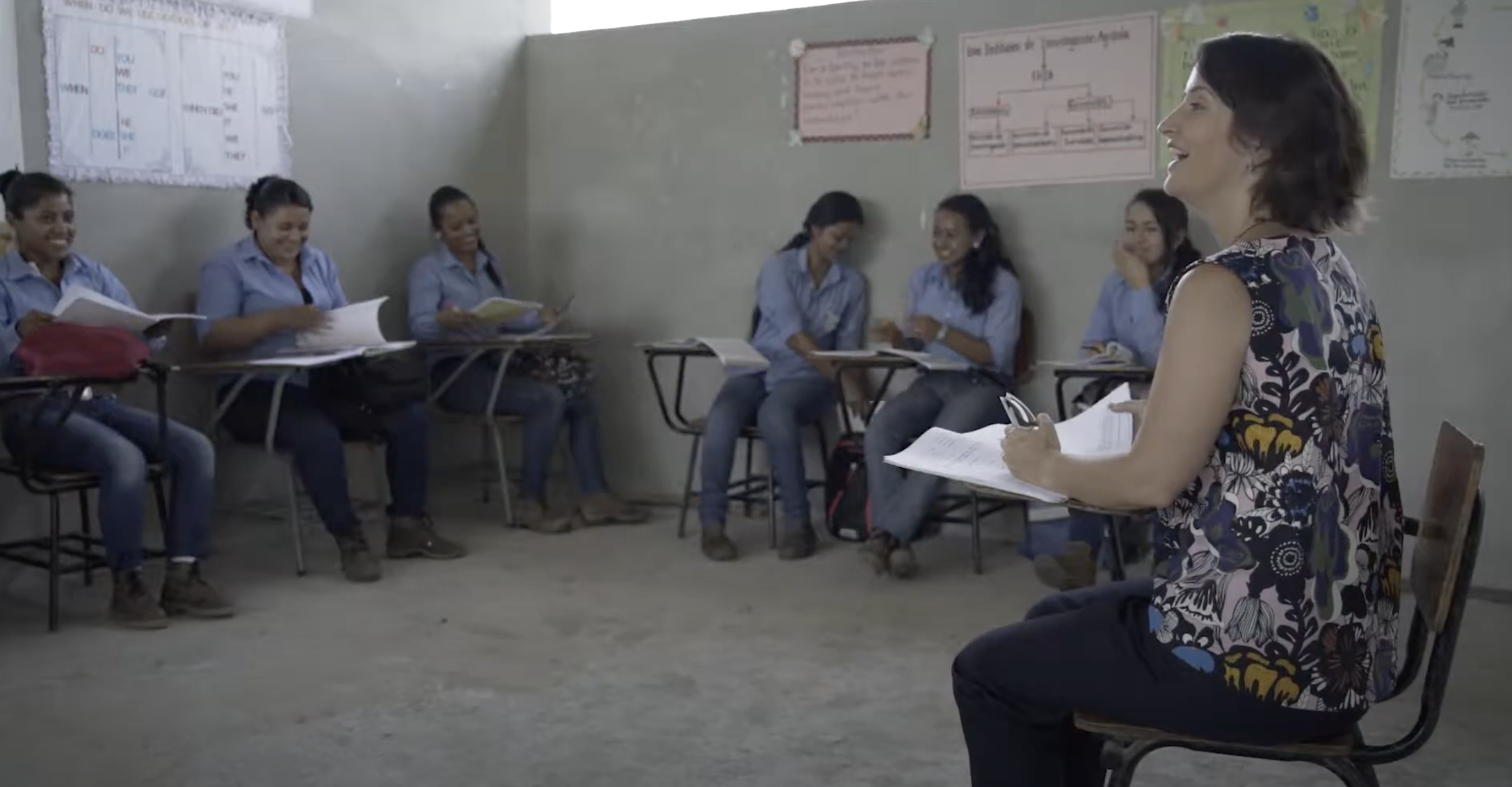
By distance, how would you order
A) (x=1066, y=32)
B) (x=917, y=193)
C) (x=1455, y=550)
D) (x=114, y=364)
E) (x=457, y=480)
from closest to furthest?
(x=1455, y=550) → (x=114, y=364) → (x=1066, y=32) → (x=917, y=193) → (x=457, y=480)

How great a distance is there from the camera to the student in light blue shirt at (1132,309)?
3959mm

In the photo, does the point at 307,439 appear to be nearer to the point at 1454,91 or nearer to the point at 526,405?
the point at 526,405

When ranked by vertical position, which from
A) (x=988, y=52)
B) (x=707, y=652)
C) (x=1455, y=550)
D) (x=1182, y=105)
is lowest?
(x=707, y=652)

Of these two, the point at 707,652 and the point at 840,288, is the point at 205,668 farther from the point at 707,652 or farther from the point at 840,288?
the point at 840,288

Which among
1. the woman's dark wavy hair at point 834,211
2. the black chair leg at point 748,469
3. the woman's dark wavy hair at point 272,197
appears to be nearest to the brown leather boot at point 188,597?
the woman's dark wavy hair at point 272,197

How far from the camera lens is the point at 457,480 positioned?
5348mm

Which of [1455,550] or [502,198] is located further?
[502,198]

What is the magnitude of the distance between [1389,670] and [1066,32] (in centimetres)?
330

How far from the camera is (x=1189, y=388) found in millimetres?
1309

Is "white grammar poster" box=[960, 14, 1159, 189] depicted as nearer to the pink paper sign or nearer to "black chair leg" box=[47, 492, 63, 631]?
the pink paper sign

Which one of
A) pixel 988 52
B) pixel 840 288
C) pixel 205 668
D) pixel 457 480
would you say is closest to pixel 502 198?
pixel 457 480

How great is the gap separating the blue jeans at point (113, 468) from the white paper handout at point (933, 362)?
6.97 ft

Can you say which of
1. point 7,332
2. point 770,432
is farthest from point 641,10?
point 7,332

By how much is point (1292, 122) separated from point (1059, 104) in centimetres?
316
